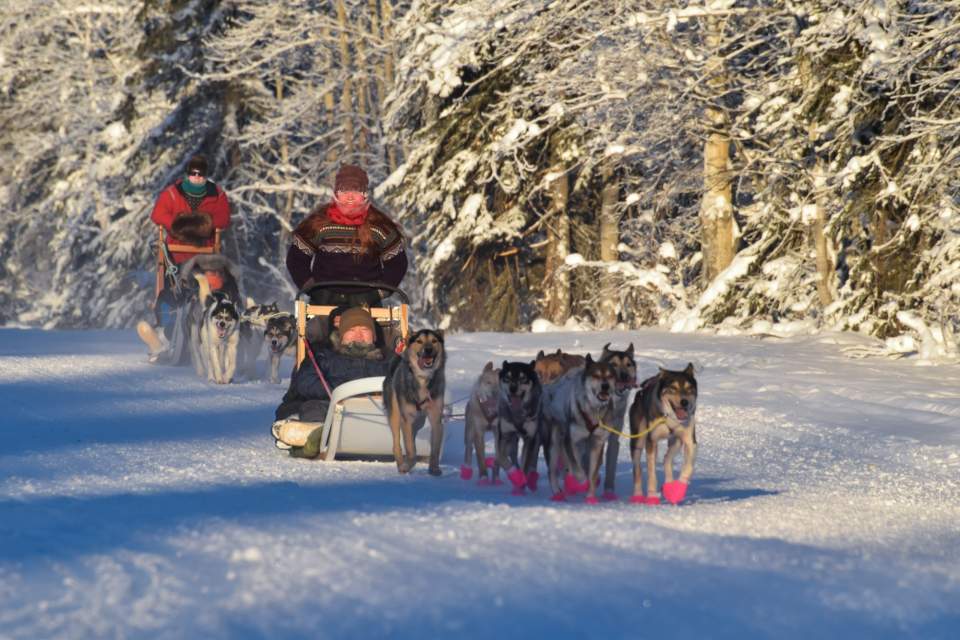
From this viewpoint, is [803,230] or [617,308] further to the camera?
[617,308]

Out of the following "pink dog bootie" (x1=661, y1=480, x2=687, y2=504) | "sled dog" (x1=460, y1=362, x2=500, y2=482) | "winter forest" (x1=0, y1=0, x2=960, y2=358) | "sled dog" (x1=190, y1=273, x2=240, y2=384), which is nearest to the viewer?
"pink dog bootie" (x1=661, y1=480, x2=687, y2=504)

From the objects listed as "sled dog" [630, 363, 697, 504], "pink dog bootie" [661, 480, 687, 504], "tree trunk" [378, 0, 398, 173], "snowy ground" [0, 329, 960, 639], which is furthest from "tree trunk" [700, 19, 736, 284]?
"pink dog bootie" [661, 480, 687, 504]

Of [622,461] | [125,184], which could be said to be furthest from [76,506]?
→ [125,184]

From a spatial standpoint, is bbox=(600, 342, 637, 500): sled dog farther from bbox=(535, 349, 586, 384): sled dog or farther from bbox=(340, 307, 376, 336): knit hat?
bbox=(340, 307, 376, 336): knit hat

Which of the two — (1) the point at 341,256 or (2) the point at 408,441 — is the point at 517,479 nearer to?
(2) the point at 408,441

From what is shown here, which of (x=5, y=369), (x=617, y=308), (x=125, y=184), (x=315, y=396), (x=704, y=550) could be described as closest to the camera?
(x=704, y=550)

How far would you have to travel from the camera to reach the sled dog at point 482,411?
7.41m

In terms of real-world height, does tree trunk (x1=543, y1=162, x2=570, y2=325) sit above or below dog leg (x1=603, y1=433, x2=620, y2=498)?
above

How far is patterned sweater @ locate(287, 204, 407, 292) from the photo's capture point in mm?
8938

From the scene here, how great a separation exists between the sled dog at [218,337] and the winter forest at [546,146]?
6442mm

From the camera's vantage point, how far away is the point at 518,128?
1941 centimetres

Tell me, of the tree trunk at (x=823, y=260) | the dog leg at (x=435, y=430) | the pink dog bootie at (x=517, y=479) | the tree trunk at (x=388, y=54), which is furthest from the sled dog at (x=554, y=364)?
the tree trunk at (x=388, y=54)

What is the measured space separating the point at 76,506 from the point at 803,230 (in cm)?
1372

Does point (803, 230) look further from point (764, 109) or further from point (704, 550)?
point (704, 550)
